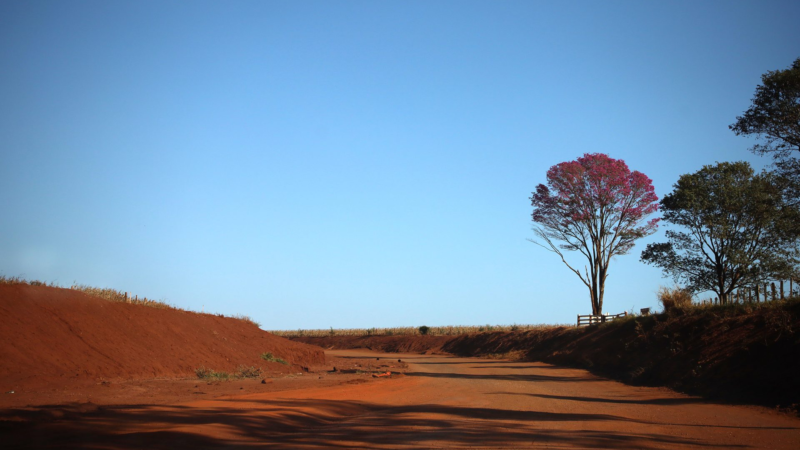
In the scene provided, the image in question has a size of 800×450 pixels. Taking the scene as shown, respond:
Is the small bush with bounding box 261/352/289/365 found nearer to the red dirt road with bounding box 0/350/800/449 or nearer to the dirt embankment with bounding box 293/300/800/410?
the red dirt road with bounding box 0/350/800/449

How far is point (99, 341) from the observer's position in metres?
15.9

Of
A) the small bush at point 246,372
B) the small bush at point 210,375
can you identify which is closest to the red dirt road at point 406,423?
Answer: the small bush at point 210,375

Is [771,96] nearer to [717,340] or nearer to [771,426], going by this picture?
[717,340]

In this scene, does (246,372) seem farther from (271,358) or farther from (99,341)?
(99,341)

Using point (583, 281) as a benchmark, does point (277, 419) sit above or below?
below

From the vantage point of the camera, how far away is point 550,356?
91.9 ft

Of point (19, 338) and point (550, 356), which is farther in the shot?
point (550, 356)

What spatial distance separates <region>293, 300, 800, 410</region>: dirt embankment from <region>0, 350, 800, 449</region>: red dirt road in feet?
4.14

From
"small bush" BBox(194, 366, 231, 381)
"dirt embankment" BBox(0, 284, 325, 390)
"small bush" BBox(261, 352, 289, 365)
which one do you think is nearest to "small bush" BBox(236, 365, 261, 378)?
"dirt embankment" BBox(0, 284, 325, 390)

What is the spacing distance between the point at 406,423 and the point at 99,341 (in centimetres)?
1178

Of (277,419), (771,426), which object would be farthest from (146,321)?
(771,426)

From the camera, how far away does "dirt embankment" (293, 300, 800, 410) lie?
1213 centimetres

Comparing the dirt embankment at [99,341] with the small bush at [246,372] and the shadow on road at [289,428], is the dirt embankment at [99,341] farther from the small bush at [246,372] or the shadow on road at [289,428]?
the shadow on road at [289,428]

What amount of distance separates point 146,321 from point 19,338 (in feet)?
19.0
